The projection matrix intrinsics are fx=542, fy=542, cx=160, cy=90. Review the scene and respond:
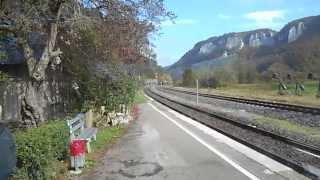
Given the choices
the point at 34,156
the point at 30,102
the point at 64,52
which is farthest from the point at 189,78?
the point at 34,156

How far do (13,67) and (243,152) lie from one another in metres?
12.4

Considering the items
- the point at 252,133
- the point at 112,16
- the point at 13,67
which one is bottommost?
the point at 252,133

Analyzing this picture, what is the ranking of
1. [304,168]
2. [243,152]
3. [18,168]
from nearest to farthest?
[18,168], [304,168], [243,152]

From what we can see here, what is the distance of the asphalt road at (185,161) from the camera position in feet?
36.8

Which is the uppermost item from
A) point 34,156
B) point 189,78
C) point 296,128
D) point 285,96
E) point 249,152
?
point 34,156

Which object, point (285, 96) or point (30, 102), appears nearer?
point (30, 102)

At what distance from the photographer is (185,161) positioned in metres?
13.2

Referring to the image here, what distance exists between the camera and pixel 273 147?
637 inches

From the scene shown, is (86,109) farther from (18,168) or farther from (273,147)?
(18,168)

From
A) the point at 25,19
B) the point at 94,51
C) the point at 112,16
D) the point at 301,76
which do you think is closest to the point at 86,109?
the point at 94,51

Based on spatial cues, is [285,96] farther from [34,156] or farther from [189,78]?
[189,78]

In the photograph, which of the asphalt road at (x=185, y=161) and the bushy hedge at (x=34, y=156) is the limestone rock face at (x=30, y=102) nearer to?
the asphalt road at (x=185, y=161)

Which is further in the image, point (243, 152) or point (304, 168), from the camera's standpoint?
point (243, 152)

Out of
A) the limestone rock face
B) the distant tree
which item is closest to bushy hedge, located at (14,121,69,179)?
the limestone rock face
